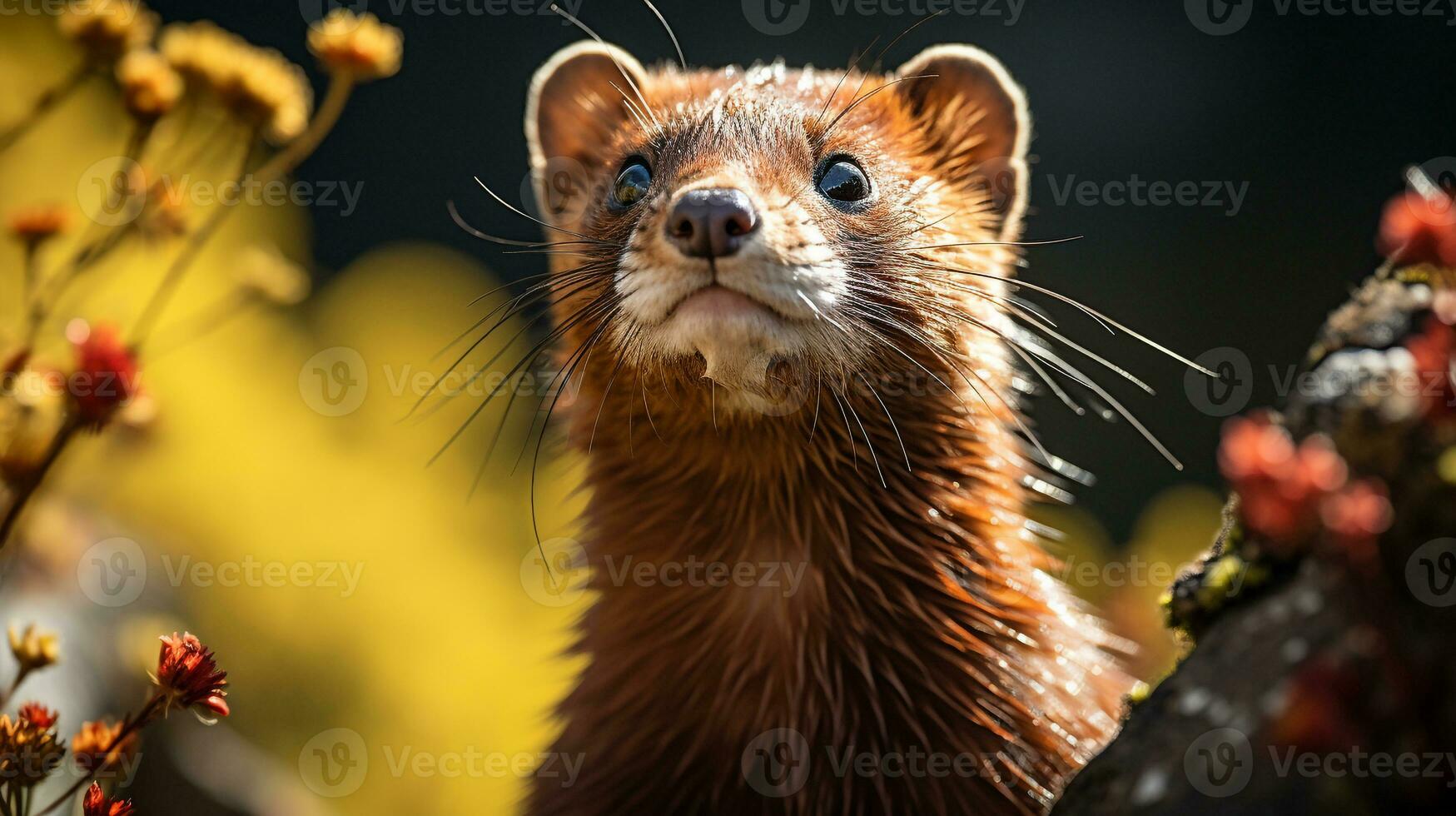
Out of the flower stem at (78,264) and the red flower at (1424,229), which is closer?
the red flower at (1424,229)

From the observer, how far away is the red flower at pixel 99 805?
1.00m

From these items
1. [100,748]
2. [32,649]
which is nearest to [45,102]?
[32,649]

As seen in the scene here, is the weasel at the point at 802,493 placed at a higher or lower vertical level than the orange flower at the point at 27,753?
higher

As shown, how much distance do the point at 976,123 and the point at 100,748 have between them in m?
1.55

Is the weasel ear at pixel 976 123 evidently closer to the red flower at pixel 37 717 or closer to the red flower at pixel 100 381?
the red flower at pixel 100 381

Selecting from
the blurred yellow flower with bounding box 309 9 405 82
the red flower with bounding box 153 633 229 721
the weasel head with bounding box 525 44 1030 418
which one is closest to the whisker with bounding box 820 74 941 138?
the weasel head with bounding box 525 44 1030 418

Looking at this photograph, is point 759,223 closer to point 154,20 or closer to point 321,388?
point 154,20

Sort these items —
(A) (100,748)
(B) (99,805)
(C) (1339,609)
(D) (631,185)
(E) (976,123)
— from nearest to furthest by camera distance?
(C) (1339,609)
(B) (99,805)
(A) (100,748)
(D) (631,185)
(E) (976,123)

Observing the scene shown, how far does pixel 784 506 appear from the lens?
1.62 m

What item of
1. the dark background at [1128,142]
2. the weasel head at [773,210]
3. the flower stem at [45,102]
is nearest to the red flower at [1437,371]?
the weasel head at [773,210]

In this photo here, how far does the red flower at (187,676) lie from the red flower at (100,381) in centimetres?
28

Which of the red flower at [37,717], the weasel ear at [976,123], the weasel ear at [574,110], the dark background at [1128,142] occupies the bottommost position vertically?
the red flower at [37,717]

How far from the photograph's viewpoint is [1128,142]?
4.61 m

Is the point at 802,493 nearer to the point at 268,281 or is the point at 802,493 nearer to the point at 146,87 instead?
the point at 268,281
